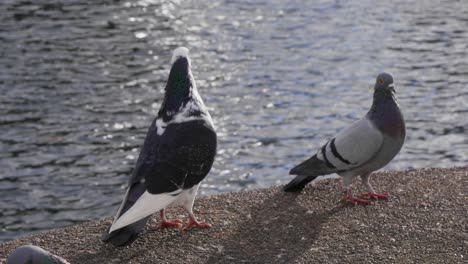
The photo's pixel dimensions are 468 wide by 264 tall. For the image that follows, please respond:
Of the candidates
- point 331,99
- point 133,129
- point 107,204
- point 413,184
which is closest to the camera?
point 413,184

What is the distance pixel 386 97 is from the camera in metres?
8.84

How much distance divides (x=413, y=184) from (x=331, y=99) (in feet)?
21.1

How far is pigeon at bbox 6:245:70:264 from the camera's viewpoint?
5590 mm

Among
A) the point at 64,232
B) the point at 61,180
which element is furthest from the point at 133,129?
the point at 64,232

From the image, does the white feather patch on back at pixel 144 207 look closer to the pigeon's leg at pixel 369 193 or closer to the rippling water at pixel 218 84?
the pigeon's leg at pixel 369 193

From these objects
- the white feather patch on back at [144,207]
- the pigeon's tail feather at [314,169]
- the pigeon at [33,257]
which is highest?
the pigeon at [33,257]

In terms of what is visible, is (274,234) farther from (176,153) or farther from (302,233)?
(176,153)

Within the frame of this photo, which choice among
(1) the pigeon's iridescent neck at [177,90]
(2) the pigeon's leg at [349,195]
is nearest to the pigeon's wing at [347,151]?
(2) the pigeon's leg at [349,195]

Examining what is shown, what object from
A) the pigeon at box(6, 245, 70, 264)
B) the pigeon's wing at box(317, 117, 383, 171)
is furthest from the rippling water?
the pigeon at box(6, 245, 70, 264)

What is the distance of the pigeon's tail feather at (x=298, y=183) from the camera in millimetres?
9180

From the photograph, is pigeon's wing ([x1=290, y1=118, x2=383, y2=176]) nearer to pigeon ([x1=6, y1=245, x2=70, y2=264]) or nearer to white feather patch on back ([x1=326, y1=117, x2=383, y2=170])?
white feather patch on back ([x1=326, y1=117, x2=383, y2=170])

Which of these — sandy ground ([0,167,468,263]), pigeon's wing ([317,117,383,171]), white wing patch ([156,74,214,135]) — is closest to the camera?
sandy ground ([0,167,468,263])

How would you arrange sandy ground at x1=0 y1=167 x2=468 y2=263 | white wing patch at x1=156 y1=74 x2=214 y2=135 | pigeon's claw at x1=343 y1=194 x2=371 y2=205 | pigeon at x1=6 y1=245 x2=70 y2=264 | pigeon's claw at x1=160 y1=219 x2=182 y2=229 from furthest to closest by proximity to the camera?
pigeon's claw at x1=343 y1=194 x2=371 y2=205, pigeon's claw at x1=160 y1=219 x2=182 y2=229, white wing patch at x1=156 y1=74 x2=214 y2=135, sandy ground at x1=0 y1=167 x2=468 y2=263, pigeon at x1=6 y1=245 x2=70 y2=264

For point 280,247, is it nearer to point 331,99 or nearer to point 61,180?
point 61,180
